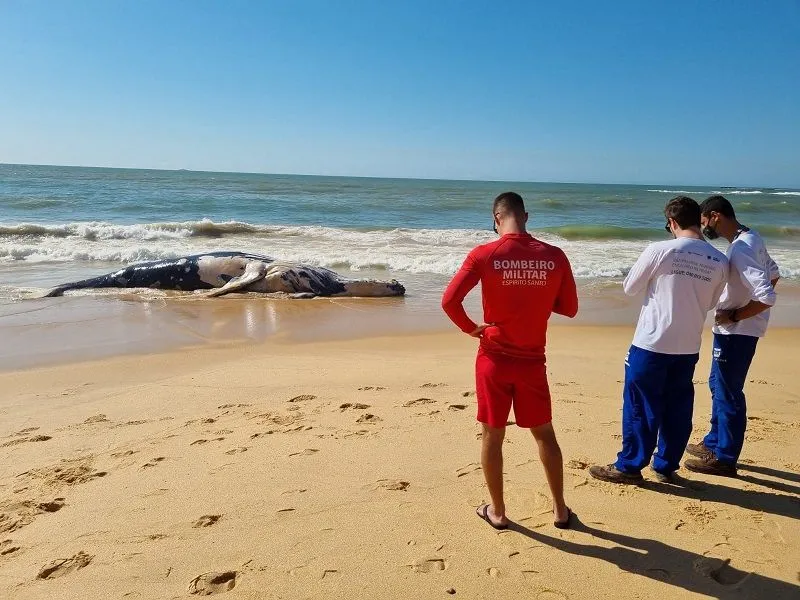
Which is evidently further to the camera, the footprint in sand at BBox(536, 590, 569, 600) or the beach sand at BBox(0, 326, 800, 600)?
the beach sand at BBox(0, 326, 800, 600)

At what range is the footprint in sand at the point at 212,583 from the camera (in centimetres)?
268

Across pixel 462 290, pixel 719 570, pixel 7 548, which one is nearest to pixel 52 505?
pixel 7 548

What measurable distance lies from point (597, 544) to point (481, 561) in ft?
2.09

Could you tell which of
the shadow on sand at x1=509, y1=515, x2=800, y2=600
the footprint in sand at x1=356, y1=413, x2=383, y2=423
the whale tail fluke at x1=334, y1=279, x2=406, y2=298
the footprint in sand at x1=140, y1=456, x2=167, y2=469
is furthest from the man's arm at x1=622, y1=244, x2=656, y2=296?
the whale tail fluke at x1=334, y1=279, x2=406, y2=298

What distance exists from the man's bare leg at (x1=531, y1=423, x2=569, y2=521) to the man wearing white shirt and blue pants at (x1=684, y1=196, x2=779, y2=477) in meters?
1.31

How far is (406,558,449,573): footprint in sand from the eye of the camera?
2.84m

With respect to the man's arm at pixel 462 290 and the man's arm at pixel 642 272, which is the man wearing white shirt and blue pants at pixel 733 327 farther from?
the man's arm at pixel 462 290

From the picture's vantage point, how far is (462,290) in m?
3.06

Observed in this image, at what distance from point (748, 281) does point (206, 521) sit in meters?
3.33

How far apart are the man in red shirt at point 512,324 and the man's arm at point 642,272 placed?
25.9 inches

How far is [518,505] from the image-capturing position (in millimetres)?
3455

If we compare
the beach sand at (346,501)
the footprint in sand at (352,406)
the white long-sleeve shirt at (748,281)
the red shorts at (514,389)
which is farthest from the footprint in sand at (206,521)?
the white long-sleeve shirt at (748,281)

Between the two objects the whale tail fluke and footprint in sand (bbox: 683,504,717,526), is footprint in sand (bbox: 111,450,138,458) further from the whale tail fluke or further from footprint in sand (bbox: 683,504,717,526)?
the whale tail fluke

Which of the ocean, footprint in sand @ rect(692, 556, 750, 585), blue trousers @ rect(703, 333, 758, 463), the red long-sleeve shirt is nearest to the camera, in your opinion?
footprint in sand @ rect(692, 556, 750, 585)
